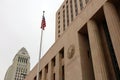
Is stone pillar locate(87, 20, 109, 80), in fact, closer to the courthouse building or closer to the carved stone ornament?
the courthouse building

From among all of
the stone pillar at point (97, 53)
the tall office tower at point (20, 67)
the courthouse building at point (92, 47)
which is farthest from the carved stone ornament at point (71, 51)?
the tall office tower at point (20, 67)

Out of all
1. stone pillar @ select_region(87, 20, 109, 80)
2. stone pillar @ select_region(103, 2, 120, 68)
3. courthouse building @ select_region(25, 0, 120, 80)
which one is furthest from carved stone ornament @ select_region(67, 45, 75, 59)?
stone pillar @ select_region(103, 2, 120, 68)

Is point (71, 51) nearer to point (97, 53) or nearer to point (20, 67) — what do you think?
point (97, 53)

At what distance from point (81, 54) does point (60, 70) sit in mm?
5824

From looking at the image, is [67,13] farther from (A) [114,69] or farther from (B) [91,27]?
(A) [114,69]

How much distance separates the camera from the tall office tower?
139500mm

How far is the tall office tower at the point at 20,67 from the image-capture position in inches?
5492

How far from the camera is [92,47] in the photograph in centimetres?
2241

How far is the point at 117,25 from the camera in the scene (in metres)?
20.4

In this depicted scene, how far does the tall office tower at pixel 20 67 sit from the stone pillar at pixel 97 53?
115537mm

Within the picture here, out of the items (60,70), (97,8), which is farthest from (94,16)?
(60,70)

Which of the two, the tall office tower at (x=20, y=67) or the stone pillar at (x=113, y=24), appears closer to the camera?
the stone pillar at (x=113, y=24)

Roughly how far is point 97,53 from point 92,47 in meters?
1.27

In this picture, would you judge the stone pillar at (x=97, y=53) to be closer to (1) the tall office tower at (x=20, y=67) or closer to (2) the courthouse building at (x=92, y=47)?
(2) the courthouse building at (x=92, y=47)
